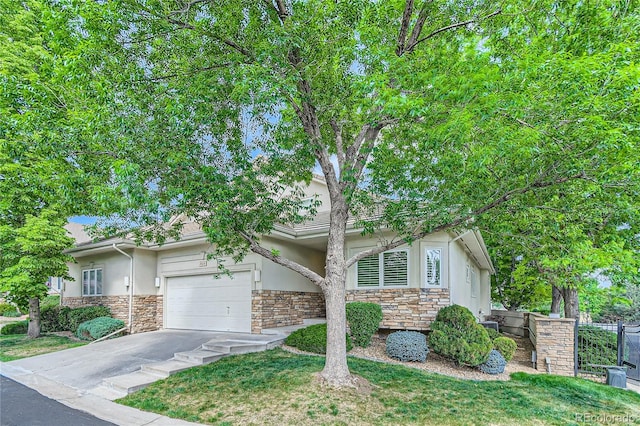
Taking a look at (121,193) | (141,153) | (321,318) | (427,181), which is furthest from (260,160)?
(321,318)

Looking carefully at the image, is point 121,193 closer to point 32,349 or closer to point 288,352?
point 288,352

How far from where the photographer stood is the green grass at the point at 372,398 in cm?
554

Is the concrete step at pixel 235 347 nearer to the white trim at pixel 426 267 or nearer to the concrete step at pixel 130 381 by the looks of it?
the concrete step at pixel 130 381

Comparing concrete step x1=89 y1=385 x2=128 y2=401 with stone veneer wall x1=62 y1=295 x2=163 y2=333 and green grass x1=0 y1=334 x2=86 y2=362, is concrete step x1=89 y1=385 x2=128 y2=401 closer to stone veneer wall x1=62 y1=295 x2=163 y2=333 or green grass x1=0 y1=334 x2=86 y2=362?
green grass x1=0 y1=334 x2=86 y2=362

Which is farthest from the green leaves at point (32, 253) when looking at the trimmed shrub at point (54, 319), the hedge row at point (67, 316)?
the trimmed shrub at point (54, 319)

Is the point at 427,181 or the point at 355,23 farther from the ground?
the point at 355,23

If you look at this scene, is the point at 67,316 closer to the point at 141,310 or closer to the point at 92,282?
the point at 92,282

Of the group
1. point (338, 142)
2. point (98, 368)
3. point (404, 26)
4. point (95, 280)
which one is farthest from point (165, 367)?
point (95, 280)

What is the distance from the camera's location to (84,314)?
48.2 ft

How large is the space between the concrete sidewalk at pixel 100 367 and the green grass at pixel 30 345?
0.78m

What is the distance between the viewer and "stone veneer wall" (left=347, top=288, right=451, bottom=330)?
10141mm

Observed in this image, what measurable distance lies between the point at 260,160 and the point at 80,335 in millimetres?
10999

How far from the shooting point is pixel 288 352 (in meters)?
9.43

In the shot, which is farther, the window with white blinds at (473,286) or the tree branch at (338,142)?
the window with white blinds at (473,286)
